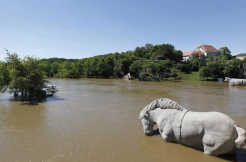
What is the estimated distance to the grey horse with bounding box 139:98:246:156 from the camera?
3.23 m

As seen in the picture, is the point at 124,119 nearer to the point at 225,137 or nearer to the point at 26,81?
the point at 225,137

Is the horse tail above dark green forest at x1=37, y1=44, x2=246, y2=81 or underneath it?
underneath

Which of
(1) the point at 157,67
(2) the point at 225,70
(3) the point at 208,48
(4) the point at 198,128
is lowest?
(4) the point at 198,128

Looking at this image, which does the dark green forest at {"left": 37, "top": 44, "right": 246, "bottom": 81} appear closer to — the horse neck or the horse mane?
the horse mane

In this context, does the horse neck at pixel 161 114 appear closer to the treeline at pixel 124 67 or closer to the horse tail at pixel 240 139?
the horse tail at pixel 240 139

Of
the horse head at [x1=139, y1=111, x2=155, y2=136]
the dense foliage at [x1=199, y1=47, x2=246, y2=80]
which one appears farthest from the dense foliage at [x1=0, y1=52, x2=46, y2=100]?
the dense foliage at [x1=199, y1=47, x2=246, y2=80]

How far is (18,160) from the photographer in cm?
359

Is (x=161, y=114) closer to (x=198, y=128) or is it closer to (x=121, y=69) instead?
(x=198, y=128)

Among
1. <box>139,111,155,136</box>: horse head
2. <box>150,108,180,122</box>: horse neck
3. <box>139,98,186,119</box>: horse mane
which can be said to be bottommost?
<box>139,111,155,136</box>: horse head

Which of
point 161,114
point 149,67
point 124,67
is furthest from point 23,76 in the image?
point 124,67

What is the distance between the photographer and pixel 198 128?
351 centimetres

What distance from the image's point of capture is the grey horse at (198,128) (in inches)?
127

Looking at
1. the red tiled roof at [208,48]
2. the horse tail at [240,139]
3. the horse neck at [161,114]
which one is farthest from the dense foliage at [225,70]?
the red tiled roof at [208,48]

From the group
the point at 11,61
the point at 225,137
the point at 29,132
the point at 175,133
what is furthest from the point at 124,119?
the point at 11,61
